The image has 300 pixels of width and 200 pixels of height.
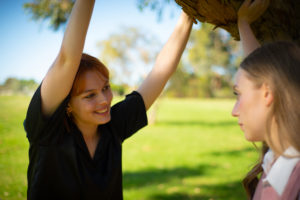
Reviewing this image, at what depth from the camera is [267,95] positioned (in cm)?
116

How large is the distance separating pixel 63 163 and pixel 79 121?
32 cm

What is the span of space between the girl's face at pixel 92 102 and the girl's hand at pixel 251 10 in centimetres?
Result: 99

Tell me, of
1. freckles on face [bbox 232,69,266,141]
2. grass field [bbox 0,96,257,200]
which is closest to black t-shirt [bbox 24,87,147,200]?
freckles on face [bbox 232,69,266,141]

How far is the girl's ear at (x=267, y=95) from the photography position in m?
1.15

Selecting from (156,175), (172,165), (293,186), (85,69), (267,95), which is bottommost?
(172,165)

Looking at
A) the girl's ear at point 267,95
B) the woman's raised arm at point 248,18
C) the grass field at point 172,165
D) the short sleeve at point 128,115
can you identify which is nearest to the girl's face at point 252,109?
the girl's ear at point 267,95

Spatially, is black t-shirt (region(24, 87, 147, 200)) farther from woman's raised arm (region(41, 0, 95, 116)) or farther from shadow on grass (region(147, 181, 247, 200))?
shadow on grass (region(147, 181, 247, 200))

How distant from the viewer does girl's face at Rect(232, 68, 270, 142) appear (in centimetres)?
117

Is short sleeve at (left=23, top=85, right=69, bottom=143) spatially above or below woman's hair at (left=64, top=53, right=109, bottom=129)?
below

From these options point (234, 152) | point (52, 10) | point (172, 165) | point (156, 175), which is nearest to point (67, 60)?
point (52, 10)

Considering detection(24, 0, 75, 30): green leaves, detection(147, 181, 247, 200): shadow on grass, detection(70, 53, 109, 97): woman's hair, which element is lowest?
detection(147, 181, 247, 200): shadow on grass

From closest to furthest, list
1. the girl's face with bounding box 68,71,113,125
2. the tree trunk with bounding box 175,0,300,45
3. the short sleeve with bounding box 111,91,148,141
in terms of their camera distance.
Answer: the tree trunk with bounding box 175,0,300,45, the girl's face with bounding box 68,71,113,125, the short sleeve with bounding box 111,91,148,141

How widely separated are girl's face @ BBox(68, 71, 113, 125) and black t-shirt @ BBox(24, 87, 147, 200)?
0.42ft

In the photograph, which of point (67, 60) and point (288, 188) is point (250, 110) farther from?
point (67, 60)
